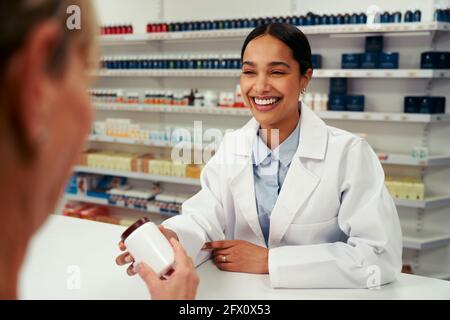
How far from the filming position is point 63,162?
371 mm

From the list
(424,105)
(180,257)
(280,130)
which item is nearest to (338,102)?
(424,105)

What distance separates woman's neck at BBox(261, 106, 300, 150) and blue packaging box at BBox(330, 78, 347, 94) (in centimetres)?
171

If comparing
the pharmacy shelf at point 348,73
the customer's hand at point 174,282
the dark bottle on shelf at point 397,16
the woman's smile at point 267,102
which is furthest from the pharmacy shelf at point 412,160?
the customer's hand at point 174,282

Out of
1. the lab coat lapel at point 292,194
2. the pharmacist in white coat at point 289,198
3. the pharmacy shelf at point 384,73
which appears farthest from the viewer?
the pharmacy shelf at point 384,73

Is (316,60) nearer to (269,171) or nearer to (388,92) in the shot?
(388,92)

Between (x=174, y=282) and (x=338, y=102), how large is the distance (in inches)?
101

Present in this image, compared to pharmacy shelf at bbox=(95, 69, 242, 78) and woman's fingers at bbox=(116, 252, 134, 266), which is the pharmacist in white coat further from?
pharmacy shelf at bbox=(95, 69, 242, 78)

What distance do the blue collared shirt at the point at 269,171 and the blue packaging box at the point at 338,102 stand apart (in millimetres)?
1662

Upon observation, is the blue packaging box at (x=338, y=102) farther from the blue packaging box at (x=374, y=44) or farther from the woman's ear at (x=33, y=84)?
the woman's ear at (x=33, y=84)

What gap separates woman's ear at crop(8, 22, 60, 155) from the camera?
308 mm

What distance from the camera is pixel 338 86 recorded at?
3279 millimetres

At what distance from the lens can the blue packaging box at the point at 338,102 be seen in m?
3.21

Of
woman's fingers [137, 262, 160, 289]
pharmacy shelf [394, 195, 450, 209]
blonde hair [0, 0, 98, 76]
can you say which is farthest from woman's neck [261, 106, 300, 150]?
pharmacy shelf [394, 195, 450, 209]

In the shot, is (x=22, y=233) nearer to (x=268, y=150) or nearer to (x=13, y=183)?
(x=13, y=183)
